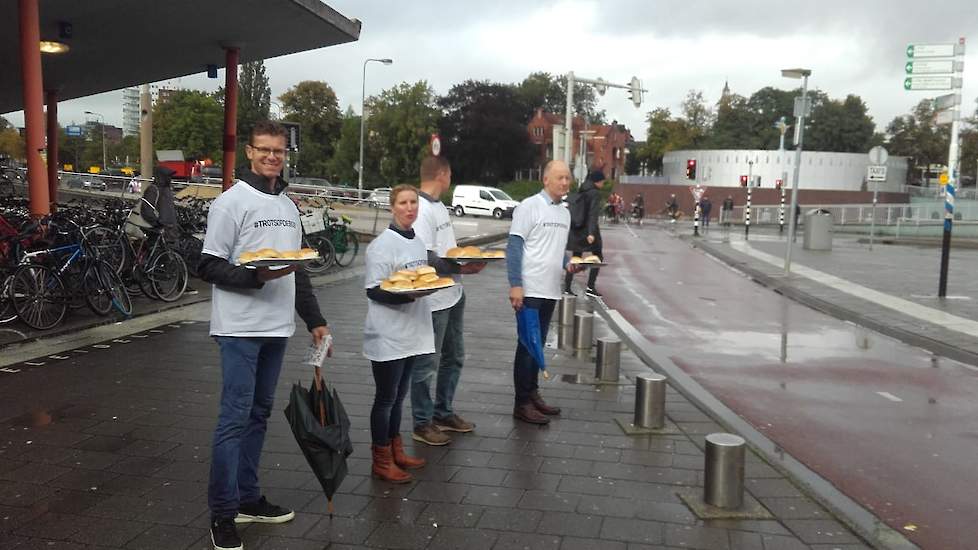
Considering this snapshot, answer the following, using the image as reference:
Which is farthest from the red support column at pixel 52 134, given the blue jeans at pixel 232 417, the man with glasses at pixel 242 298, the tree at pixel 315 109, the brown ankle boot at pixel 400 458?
the tree at pixel 315 109

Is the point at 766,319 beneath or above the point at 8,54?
beneath

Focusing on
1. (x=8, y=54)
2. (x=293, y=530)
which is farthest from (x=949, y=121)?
(x=8, y=54)

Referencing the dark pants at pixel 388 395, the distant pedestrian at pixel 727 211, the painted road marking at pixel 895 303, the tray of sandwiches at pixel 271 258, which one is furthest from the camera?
the distant pedestrian at pixel 727 211

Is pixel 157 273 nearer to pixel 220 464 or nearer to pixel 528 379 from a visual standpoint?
pixel 528 379

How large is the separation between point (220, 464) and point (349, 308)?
25.0 feet

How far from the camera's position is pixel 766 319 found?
11.6 metres

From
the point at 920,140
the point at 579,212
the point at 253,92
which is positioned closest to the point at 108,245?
the point at 579,212

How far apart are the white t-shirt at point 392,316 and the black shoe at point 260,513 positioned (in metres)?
0.90

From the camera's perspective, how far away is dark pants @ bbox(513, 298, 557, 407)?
216 inches

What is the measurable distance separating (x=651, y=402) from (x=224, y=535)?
312 cm

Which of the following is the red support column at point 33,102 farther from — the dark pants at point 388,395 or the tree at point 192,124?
the tree at point 192,124

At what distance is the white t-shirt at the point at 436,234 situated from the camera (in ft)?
15.8

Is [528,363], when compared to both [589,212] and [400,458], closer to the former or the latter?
[400,458]

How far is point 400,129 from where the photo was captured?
2491 inches
